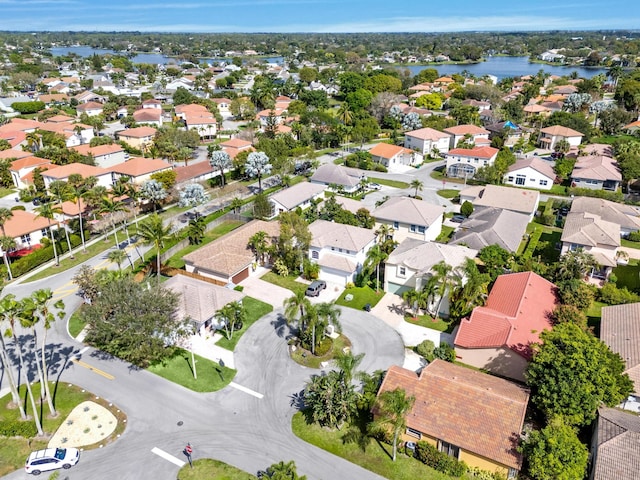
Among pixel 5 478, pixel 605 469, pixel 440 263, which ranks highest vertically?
pixel 440 263

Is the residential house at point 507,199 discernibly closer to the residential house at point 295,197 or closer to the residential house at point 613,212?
the residential house at point 613,212

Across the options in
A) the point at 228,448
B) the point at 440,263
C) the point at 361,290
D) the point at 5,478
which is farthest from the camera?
the point at 361,290

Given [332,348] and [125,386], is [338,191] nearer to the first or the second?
[332,348]

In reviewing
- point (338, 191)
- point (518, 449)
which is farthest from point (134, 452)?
point (338, 191)

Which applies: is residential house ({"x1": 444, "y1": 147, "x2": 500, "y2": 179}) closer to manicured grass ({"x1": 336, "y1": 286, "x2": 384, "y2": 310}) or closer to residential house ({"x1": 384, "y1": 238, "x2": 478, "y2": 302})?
residential house ({"x1": 384, "y1": 238, "x2": 478, "y2": 302})

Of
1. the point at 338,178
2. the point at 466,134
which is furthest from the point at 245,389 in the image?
the point at 466,134

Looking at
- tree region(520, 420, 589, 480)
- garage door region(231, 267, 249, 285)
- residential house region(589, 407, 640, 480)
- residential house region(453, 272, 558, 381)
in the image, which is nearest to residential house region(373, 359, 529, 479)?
tree region(520, 420, 589, 480)

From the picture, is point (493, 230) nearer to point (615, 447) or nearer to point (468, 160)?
point (615, 447)
